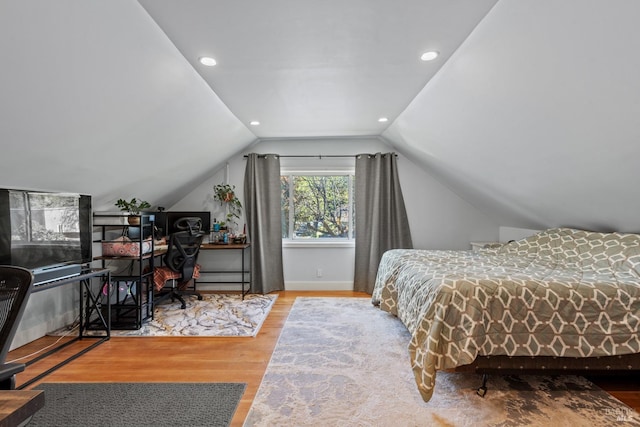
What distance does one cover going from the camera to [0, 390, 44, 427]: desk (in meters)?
0.64

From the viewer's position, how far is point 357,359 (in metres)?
2.41

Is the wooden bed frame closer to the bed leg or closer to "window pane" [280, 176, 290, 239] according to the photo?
the bed leg

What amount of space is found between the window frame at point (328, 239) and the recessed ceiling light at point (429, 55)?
252cm

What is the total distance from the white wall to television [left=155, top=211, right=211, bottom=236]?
25cm

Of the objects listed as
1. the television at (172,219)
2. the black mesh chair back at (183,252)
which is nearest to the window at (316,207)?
the television at (172,219)

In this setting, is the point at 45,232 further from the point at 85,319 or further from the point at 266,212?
the point at 266,212

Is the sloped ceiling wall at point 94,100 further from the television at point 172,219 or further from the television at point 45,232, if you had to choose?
the television at point 172,219

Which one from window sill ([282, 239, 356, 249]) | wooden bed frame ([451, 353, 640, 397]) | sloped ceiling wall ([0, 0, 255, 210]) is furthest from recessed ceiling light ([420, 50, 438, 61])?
window sill ([282, 239, 356, 249])

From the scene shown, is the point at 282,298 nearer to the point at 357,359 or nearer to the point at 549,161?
the point at 357,359

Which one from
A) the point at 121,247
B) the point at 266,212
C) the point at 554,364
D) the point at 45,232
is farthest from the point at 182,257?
the point at 554,364

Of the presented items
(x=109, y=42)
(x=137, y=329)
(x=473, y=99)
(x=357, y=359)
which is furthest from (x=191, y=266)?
(x=473, y=99)

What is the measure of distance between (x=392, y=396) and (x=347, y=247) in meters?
2.71

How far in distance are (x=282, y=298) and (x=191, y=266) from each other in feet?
4.13

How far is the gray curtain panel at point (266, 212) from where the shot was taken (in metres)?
4.45
